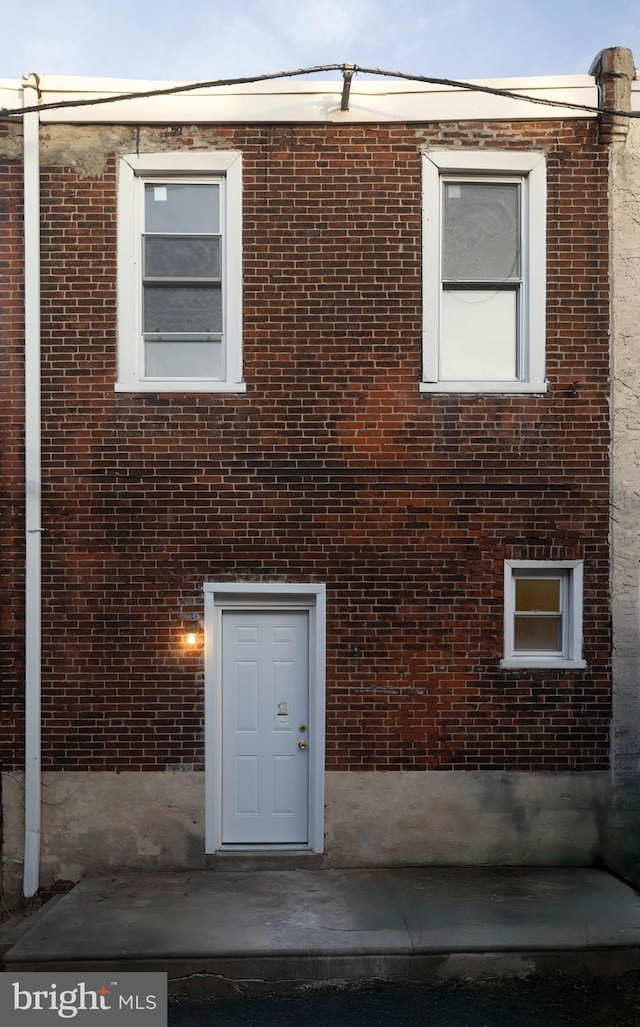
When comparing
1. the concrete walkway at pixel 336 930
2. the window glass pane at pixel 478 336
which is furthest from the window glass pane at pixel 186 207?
the concrete walkway at pixel 336 930

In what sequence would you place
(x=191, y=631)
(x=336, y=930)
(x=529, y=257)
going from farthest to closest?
(x=529, y=257), (x=191, y=631), (x=336, y=930)

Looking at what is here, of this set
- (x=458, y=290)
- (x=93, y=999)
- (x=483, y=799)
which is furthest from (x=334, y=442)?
(x=93, y=999)

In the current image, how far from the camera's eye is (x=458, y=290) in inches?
281

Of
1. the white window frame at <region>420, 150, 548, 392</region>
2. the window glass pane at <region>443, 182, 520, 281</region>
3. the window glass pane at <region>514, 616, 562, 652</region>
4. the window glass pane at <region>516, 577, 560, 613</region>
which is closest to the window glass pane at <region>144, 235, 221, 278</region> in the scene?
the white window frame at <region>420, 150, 548, 392</region>

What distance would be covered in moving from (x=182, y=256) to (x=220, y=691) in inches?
159

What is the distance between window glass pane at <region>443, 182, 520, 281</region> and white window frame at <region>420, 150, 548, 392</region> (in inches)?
5.4

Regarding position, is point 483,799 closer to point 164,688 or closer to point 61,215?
point 164,688

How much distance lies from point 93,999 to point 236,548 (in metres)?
3.52

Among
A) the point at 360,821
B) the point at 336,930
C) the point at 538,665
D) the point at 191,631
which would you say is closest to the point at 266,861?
the point at 360,821

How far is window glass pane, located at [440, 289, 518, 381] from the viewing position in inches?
279

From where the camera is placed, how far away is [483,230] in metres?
7.09

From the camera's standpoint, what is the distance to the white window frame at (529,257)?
694 centimetres

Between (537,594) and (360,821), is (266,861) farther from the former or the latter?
(537,594)

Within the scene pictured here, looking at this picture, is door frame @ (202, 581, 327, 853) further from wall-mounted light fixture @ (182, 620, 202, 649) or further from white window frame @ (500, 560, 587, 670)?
white window frame @ (500, 560, 587, 670)
